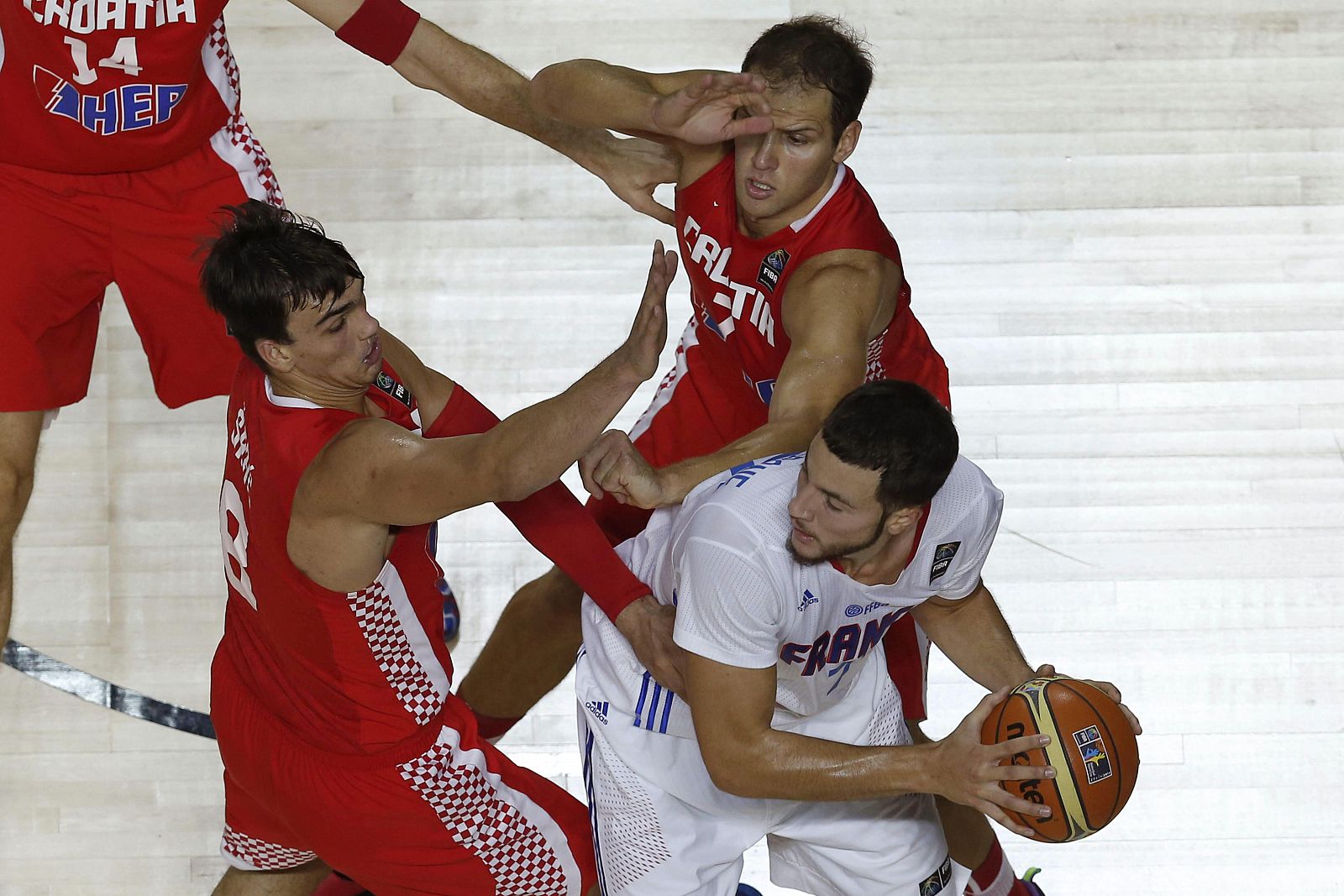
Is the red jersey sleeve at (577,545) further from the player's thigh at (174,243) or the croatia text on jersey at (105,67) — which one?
the croatia text on jersey at (105,67)

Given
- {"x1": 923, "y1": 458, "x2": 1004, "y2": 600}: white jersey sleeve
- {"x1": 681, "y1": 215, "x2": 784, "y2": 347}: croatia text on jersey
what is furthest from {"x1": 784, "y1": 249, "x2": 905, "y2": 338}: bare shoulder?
{"x1": 923, "y1": 458, "x2": 1004, "y2": 600}: white jersey sleeve

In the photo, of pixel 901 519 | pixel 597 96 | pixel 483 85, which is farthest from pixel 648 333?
pixel 483 85

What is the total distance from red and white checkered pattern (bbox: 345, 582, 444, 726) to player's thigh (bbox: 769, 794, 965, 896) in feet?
2.57

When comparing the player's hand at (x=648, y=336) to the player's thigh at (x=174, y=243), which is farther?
the player's thigh at (x=174, y=243)

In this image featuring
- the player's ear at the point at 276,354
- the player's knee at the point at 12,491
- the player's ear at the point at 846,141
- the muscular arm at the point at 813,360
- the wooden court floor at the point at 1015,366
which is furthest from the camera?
the wooden court floor at the point at 1015,366

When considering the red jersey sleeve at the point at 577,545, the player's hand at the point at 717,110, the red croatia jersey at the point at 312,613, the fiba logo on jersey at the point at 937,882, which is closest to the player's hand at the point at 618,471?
the red jersey sleeve at the point at 577,545

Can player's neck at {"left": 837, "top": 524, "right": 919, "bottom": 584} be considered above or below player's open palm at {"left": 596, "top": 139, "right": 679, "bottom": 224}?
below

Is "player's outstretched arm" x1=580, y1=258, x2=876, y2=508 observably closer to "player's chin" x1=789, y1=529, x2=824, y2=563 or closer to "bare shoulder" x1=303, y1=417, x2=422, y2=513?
"player's chin" x1=789, y1=529, x2=824, y2=563

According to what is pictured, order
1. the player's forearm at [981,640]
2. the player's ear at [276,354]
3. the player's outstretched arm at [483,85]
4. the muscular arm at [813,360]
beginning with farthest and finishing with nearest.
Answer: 1. the player's outstretched arm at [483,85]
2. the player's forearm at [981,640]
3. the muscular arm at [813,360]
4. the player's ear at [276,354]

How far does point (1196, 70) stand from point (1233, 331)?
1.10 metres

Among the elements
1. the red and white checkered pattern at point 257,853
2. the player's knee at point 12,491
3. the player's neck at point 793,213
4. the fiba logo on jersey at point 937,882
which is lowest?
the red and white checkered pattern at point 257,853

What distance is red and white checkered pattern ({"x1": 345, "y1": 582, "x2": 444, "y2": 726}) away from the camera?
2.62m

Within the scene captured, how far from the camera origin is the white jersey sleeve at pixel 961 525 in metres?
2.72

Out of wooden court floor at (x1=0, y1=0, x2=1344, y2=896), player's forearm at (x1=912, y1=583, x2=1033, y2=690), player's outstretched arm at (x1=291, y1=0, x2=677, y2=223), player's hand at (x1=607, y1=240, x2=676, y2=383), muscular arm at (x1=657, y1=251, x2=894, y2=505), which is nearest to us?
player's hand at (x1=607, y1=240, x2=676, y2=383)
